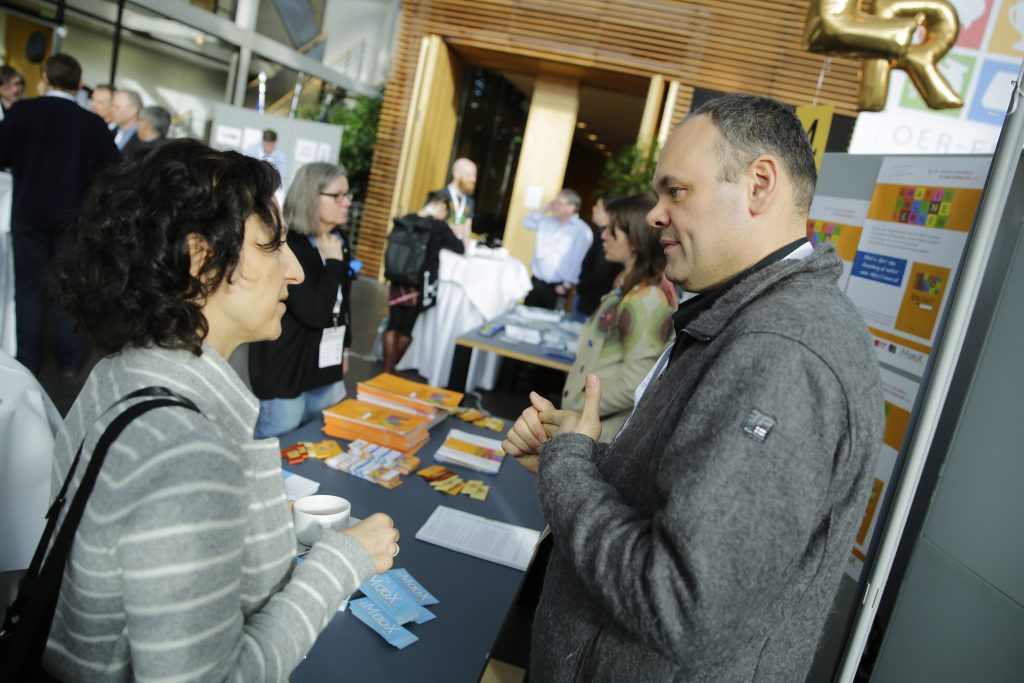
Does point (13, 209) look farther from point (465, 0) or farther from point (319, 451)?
point (465, 0)

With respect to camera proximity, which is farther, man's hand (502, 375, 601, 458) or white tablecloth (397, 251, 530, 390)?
white tablecloth (397, 251, 530, 390)

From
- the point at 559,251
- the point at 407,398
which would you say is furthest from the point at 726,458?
the point at 559,251

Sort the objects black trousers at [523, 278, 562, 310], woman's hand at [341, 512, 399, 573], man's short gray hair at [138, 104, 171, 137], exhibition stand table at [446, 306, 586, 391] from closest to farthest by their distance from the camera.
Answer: woman's hand at [341, 512, 399, 573], exhibition stand table at [446, 306, 586, 391], man's short gray hair at [138, 104, 171, 137], black trousers at [523, 278, 562, 310]

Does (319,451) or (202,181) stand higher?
(202,181)

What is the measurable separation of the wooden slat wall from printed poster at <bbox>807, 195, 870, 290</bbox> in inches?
228

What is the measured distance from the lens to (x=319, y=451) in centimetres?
197

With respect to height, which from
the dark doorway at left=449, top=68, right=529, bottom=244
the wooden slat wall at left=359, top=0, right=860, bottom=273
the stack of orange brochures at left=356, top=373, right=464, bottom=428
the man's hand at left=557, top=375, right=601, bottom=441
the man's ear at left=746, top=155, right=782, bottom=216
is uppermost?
the wooden slat wall at left=359, top=0, right=860, bottom=273

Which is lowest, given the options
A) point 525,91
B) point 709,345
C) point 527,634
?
point 527,634

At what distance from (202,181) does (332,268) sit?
1783 mm

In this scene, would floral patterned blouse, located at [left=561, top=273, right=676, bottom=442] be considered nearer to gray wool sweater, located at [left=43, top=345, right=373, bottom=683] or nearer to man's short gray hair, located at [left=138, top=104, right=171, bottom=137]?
gray wool sweater, located at [left=43, top=345, right=373, bottom=683]

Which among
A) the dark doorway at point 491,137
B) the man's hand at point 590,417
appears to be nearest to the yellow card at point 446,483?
the man's hand at point 590,417

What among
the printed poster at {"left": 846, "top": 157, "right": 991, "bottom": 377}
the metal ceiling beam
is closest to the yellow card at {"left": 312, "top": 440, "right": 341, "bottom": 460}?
the printed poster at {"left": 846, "top": 157, "right": 991, "bottom": 377}

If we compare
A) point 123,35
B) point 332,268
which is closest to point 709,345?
point 332,268

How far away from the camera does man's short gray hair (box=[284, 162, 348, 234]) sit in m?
2.68
